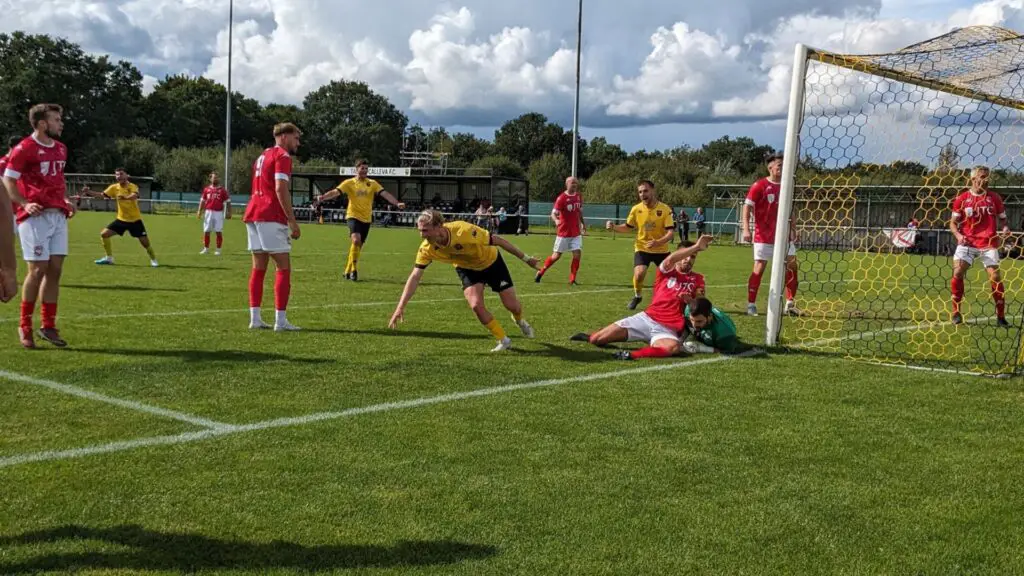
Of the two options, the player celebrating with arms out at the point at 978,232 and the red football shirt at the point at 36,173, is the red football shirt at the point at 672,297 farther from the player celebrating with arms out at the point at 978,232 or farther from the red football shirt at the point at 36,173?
the red football shirt at the point at 36,173

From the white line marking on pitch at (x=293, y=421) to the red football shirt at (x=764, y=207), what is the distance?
4.24 metres

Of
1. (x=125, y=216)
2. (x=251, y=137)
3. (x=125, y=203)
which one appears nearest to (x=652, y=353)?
(x=125, y=216)

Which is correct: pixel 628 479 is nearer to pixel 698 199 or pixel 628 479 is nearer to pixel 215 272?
pixel 215 272

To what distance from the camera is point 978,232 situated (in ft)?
35.0

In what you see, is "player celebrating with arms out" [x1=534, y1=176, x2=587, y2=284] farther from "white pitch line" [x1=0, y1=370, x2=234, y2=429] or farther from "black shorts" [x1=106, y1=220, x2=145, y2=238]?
"white pitch line" [x1=0, y1=370, x2=234, y2=429]

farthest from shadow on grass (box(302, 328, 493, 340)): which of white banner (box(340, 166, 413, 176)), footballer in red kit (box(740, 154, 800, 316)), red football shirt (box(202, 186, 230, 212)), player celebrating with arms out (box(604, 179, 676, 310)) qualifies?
white banner (box(340, 166, 413, 176))

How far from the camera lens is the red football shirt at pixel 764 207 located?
35.9 ft

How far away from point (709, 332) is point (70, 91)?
9500 cm

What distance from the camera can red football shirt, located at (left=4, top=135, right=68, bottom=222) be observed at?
7.58m

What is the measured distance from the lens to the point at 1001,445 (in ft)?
17.0

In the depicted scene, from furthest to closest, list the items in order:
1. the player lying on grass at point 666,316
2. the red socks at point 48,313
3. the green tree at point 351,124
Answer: the green tree at point 351,124 → the player lying on grass at point 666,316 → the red socks at point 48,313

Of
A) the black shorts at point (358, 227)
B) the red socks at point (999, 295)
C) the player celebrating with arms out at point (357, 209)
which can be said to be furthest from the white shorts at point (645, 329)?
the black shorts at point (358, 227)

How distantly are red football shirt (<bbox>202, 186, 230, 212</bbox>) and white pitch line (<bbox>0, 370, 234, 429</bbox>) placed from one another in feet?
46.4

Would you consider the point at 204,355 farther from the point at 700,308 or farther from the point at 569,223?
the point at 569,223
